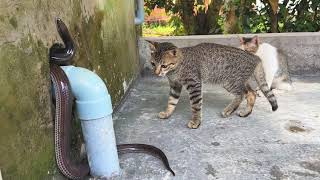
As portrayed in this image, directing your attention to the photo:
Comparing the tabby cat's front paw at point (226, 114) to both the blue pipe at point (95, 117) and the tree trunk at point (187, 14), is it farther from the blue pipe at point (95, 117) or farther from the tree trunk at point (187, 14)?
the tree trunk at point (187, 14)

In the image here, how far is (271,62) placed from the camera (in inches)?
178

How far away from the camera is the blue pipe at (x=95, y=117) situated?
8.59ft

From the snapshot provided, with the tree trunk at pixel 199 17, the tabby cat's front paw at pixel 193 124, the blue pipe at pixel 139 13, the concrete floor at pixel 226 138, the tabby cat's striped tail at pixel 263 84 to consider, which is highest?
the blue pipe at pixel 139 13

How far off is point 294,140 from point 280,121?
0.42 metres

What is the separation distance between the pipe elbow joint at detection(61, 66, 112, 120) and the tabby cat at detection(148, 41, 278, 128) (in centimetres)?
114

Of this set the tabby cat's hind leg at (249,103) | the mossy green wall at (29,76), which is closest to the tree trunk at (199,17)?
the tabby cat's hind leg at (249,103)

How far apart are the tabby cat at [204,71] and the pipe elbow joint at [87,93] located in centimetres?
114

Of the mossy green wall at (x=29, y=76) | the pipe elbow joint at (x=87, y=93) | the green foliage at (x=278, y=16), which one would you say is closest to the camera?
the mossy green wall at (x=29, y=76)

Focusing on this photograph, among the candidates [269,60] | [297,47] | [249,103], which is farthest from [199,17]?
[249,103]

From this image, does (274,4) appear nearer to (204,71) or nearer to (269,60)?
(269,60)

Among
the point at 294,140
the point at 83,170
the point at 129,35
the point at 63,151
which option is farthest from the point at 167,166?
the point at 129,35

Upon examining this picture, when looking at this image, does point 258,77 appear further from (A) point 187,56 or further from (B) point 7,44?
(B) point 7,44

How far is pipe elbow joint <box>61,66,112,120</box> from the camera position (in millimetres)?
2611

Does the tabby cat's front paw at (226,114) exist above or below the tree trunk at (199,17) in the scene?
below
